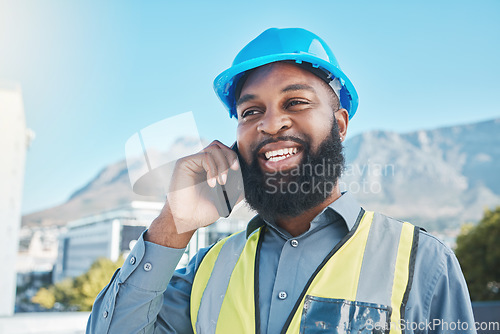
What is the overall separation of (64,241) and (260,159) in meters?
91.4

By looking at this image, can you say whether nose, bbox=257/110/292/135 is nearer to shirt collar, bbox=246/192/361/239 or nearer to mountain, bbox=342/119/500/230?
shirt collar, bbox=246/192/361/239

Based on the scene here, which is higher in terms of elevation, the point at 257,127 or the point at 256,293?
the point at 257,127

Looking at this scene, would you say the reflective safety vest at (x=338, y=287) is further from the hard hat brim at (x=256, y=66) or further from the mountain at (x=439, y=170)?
the mountain at (x=439, y=170)

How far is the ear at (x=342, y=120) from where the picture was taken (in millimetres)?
1938

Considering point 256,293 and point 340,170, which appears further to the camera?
point 340,170

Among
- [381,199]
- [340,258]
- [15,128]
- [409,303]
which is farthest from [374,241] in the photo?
[381,199]

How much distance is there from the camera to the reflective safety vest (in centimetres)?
135

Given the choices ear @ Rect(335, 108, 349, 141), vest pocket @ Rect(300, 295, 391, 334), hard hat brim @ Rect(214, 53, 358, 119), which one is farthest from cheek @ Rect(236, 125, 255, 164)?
vest pocket @ Rect(300, 295, 391, 334)

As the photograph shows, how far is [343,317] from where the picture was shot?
4.46 ft

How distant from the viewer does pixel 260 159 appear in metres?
1.72

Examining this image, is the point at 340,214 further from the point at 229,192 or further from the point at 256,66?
the point at 256,66

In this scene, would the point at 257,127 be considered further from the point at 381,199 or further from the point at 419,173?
the point at 419,173

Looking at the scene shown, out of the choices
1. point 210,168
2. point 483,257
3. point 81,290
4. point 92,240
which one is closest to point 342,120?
point 210,168

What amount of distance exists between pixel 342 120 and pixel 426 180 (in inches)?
6053
